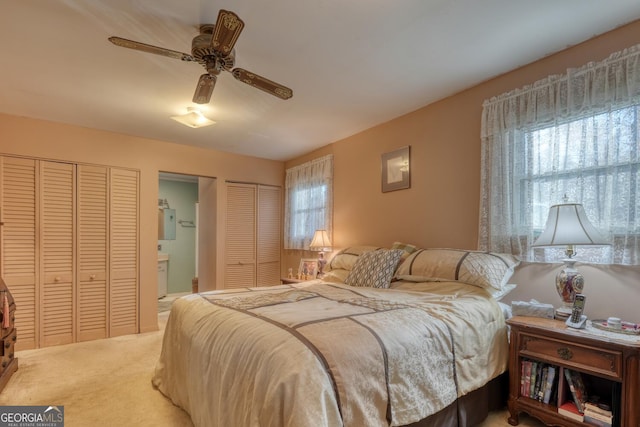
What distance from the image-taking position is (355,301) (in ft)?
6.41

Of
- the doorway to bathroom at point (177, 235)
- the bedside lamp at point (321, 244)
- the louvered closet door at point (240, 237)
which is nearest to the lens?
the bedside lamp at point (321, 244)

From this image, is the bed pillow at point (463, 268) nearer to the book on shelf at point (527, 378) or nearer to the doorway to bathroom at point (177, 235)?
the book on shelf at point (527, 378)

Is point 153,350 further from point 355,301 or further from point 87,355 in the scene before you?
point 355,301

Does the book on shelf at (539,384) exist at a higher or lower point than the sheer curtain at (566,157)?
lower

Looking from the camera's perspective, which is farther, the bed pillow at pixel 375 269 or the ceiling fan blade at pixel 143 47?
the bed pillow at pixel 375 269

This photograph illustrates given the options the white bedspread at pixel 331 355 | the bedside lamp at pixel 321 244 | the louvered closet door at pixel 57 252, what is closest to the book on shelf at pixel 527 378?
the white bedspread at pixel 331 355

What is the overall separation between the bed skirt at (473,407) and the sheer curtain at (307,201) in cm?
243

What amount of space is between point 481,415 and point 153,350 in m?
2.90

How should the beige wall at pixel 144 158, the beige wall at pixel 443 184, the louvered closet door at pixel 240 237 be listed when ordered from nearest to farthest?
the beige wall at pixel 443 184 → the beige wall at pixel 144 158 → the louvered closet door at pixel 240 237

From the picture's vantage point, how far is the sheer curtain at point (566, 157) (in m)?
1.83

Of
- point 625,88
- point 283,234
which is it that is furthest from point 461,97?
point 283,234

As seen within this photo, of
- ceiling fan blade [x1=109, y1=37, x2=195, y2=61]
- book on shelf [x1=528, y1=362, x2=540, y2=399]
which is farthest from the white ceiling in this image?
book on shelf [x1=528, y1=362, x2=540, y2=399]

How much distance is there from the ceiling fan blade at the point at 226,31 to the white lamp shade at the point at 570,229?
1.98 meters

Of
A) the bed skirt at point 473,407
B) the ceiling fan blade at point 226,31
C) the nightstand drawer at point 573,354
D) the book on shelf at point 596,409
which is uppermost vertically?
the ceiling fan blade at point 226,31
